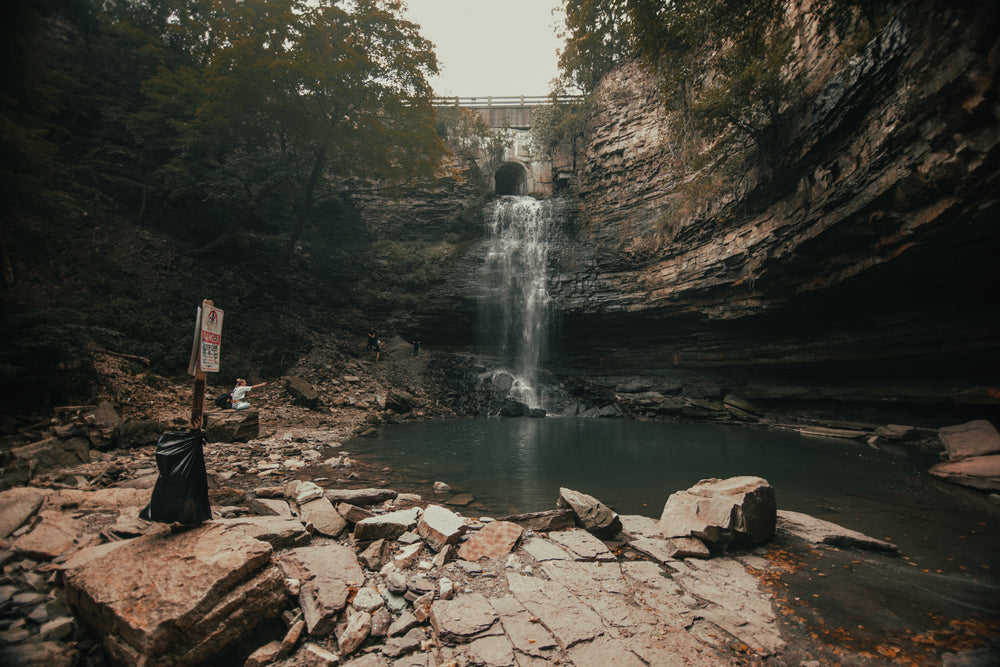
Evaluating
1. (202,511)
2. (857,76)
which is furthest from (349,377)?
(857,76)

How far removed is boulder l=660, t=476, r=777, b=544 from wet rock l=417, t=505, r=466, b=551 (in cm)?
248

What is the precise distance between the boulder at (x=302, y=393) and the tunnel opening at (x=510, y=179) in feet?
63.8

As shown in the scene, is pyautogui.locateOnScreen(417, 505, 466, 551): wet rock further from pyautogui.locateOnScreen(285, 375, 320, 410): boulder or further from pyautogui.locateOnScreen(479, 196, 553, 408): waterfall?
pyautogui.locateOnScreen(479, 196, 553, 408): waterfall

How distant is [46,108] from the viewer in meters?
9.24

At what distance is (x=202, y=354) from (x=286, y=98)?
49.0ft

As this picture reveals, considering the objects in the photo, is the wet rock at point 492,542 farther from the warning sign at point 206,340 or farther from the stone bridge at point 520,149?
the stone bridge at point 520,149

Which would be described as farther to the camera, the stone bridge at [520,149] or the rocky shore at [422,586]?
the stone bridge at [520,149]

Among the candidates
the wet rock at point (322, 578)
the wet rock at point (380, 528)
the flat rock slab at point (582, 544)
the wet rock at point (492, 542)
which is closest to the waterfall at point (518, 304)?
the flat rock slab at point (582, 544)

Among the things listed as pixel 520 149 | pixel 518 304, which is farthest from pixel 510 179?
pixel 518 304

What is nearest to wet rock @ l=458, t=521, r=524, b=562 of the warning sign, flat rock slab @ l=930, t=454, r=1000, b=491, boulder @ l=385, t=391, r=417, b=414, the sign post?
the sign post

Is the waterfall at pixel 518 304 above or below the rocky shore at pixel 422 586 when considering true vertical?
above

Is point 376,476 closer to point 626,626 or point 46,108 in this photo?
point 626,626

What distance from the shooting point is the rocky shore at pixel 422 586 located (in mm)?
2309

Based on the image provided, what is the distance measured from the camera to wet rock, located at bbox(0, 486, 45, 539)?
3.12 metres
